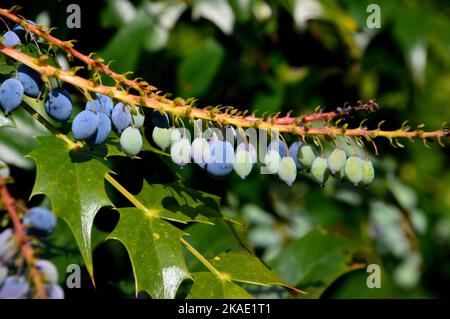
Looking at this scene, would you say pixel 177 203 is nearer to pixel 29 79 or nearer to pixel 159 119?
pixel 159 119

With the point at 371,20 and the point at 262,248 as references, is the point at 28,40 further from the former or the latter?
the point at 262,248

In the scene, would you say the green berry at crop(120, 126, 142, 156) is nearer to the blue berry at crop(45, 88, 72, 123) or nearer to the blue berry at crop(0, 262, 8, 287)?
the blue berry at crop(45, 88, 72, 123)

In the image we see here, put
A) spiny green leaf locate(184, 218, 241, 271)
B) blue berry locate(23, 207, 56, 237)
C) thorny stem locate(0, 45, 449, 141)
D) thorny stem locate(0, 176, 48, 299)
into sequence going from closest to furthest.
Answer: thorny stem locate(0, 176, 48, 299) → blue berry locate(23, 207, 56, 237) → thorny stem locate(0, 45, 449, 141) → spiny green leaf locate(184, 218, 241, 271)

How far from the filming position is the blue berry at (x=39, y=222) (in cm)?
86

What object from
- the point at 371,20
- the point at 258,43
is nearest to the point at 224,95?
the point at 258,43

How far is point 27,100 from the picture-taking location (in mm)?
1179

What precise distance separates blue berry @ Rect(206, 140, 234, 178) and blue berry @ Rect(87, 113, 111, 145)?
17 cm

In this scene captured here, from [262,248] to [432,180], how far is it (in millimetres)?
1189

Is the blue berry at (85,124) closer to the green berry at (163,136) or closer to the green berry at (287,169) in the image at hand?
the green berry at (163,136)

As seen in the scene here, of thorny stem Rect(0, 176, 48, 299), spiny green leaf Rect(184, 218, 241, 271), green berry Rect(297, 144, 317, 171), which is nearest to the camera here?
thorny stem Rect(0, 176, 48, 299)

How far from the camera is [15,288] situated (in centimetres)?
81

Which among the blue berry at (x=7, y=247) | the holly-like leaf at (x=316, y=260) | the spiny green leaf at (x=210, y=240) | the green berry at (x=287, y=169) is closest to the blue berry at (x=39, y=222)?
the blue berry at (x=7, y=247)

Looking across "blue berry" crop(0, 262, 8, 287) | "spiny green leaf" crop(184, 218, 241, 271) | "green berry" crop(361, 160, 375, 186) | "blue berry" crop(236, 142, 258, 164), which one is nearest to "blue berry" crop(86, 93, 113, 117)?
"blue berry" crop(236, 142, 258, 164)

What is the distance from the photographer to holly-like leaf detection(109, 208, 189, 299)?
43.0 inches
